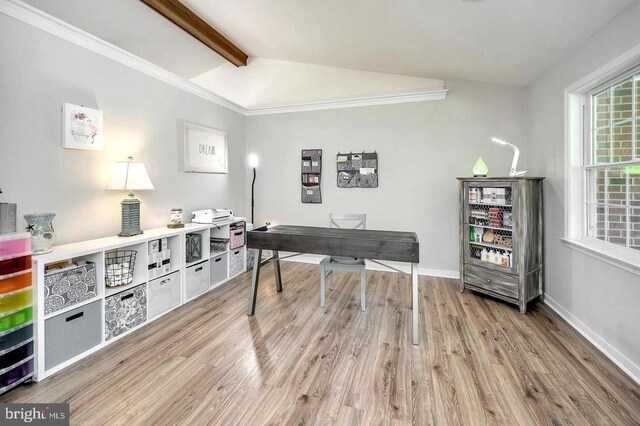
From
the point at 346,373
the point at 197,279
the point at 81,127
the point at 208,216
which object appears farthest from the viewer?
the point at 208,216

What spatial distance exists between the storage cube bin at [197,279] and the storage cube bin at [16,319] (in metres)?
1.27

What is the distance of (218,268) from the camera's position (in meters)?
3.49

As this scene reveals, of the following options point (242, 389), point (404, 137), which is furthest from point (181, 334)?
point (404, 137)

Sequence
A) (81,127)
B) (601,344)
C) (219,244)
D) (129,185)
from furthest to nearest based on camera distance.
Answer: (219,244)
(129,185)
(81,127)
(601,344)

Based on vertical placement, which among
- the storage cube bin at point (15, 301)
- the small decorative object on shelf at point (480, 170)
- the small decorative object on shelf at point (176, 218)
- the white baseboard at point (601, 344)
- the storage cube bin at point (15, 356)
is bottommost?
the white baseboard at point (601, 344)

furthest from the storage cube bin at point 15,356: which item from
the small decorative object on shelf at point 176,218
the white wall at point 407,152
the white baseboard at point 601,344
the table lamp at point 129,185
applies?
the white baseboard at point 601,344

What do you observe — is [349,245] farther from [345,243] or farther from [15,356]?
[15,356]

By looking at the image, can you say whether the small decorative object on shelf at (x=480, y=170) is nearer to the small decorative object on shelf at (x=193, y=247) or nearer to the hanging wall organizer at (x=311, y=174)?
the hanging wall organizer at (x=311, y=174)

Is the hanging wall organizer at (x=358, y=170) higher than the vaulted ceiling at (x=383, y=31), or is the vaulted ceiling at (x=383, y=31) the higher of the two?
the vaulted ceiling at (x=383, y=31)

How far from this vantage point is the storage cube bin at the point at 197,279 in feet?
9.88

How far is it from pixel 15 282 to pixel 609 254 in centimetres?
388

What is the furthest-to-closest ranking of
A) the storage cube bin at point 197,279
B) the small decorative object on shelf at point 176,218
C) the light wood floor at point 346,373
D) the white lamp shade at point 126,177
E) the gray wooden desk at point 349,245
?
the small decorative object on shelf at point 176,218 < the storage cube bin at point 197,279 < the white lamp shade at point 126,177 < the gray wooden desk at point 349,245 < the light wood floor at point 346,373

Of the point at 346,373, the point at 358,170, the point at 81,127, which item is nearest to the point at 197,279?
the point at 81,127

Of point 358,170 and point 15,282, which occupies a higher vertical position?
point 358,170
